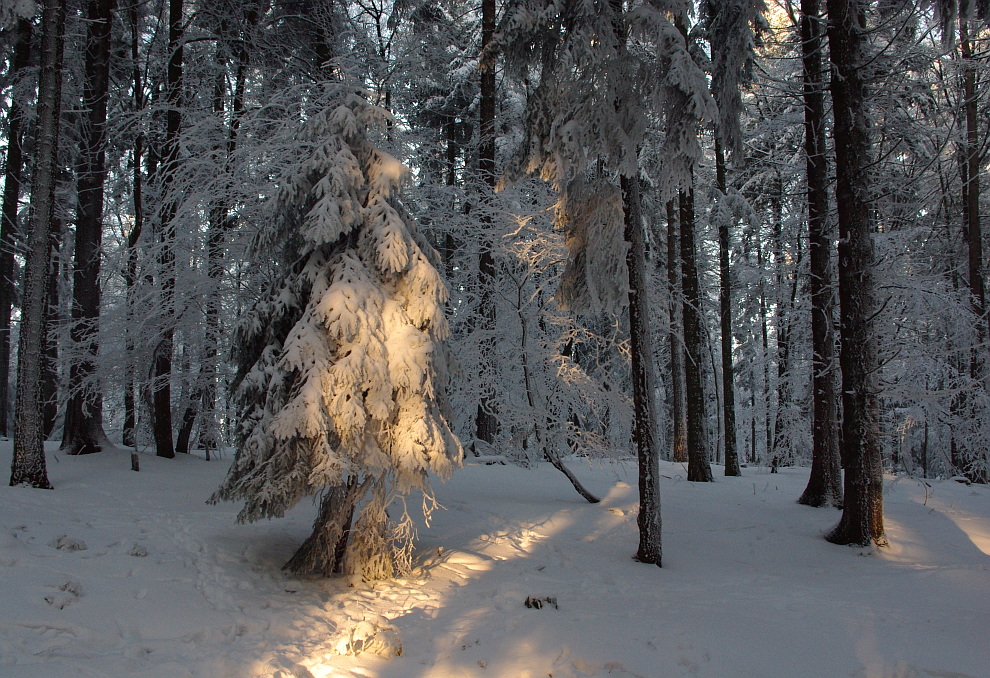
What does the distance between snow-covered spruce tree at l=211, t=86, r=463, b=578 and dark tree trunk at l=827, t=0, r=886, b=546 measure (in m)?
5.66

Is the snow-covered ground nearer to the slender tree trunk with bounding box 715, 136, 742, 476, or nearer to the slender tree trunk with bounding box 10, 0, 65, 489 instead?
the slender tree trunk with bounding box 10, 0, 65, 489

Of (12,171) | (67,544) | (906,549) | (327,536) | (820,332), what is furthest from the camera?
(12,171)

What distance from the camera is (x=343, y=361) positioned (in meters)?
5.84

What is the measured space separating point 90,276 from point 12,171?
20.8 feet

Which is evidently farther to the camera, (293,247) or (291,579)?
(293,247)

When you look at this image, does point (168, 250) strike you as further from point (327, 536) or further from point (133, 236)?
point (327, 536)

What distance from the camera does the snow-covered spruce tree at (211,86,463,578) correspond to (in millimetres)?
5859

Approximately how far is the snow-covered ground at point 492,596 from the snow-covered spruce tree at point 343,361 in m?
0.87

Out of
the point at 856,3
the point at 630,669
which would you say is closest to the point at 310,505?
the point at 630,669

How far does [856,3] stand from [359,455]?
30.4ft

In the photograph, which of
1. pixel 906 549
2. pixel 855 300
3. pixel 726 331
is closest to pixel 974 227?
pixel 726 331

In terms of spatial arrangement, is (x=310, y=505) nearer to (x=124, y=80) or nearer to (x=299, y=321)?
(x=299, y=321)

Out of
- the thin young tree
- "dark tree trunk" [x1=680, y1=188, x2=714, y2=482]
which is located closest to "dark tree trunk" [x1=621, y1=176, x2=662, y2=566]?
the thin young tree

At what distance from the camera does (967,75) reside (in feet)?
43.9
